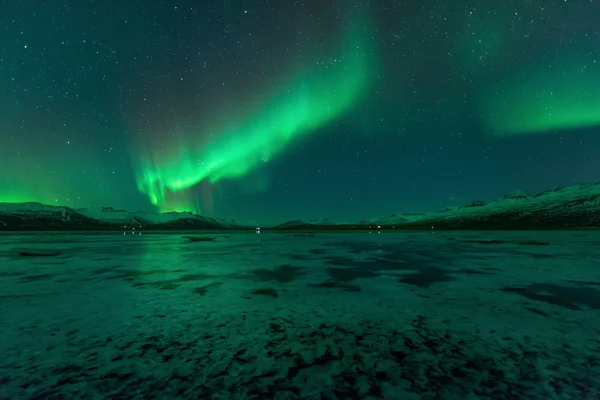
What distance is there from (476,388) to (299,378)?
3.73m

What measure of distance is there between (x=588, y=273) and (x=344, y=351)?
25.4 meters

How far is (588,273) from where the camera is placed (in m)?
25.3

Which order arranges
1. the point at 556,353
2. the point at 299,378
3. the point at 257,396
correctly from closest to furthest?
the point at 257,396 → the point at 299,378 → the point at 556,353

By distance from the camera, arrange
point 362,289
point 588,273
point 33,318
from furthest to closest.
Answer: point 588,273
point 362,289
point 33,318

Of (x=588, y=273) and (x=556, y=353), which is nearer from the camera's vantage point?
(x=556, y=353)

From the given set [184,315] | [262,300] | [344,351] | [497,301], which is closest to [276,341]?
[344,351]

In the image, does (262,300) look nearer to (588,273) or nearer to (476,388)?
(476,388)

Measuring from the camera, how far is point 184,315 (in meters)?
13.4

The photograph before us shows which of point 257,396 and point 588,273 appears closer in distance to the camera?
point 257,396

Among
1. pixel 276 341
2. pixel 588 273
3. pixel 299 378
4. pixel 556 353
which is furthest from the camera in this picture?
pixel 588 273

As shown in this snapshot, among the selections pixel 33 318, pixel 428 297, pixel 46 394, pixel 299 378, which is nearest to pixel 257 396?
pixel 299 378

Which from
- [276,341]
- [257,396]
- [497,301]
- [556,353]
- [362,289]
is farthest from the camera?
[362,289]

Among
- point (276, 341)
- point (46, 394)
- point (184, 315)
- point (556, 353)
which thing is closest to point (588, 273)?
point (556, 353)

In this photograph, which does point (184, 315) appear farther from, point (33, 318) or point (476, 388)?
point (476, 388)
